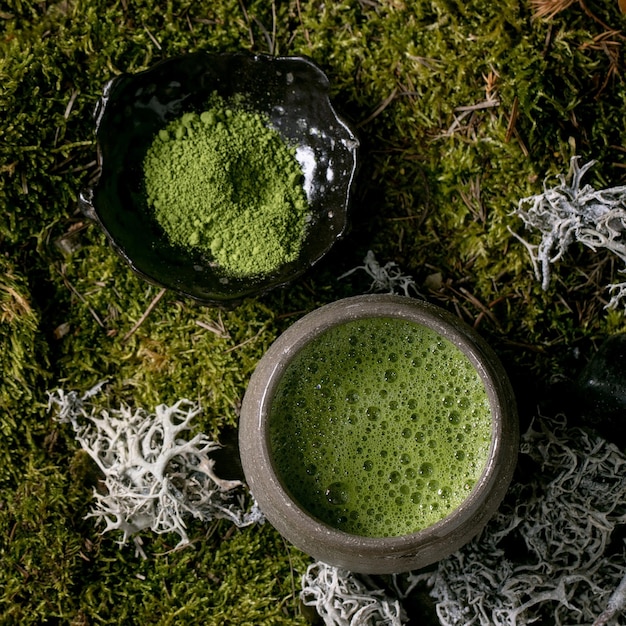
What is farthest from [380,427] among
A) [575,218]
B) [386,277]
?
[575,218]

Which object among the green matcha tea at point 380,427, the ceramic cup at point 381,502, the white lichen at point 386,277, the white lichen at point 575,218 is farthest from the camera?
the white lichen at point 386,277

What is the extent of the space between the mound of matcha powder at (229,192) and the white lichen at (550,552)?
719mm

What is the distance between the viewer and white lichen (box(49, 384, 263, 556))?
1.69 meters

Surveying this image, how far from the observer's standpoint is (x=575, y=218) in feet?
5.41

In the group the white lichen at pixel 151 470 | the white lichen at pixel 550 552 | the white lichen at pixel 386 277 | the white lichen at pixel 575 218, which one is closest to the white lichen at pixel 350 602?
the white lichen at pixel 550 552

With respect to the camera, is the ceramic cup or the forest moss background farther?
the forest moss background

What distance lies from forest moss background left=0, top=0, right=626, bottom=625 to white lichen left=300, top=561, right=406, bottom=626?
11cm

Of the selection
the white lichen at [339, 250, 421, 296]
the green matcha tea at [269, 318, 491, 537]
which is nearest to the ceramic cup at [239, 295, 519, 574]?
the green matcha tea at [269, 318, 491, 537]

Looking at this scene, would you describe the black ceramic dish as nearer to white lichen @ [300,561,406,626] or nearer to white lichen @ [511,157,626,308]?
white lichen @ [511,157,626,308]

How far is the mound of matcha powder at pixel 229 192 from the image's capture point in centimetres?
167

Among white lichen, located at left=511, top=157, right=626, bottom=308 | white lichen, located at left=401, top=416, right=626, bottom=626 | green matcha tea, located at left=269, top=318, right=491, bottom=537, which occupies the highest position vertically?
white lichen, located at left=511, top=157, right=626, bottom=308

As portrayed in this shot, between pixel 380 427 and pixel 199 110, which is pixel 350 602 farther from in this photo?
pixel 199 110

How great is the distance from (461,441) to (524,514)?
323 millimetres

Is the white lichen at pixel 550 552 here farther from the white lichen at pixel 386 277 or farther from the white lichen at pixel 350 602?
the white lichen at pixel 386 277
